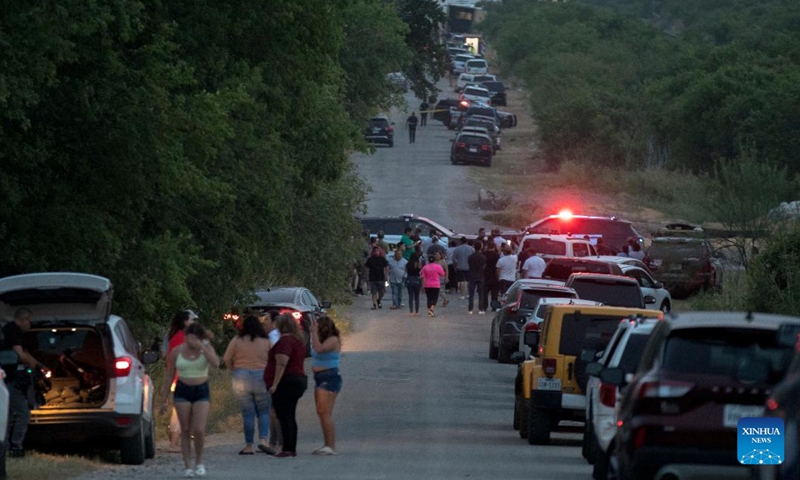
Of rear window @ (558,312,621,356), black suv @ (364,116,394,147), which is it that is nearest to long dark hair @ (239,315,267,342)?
rear window @ (558,312,621,356)

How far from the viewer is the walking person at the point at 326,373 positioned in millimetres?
17422

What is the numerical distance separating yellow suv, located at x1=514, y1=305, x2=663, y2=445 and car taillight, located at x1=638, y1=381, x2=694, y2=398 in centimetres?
679

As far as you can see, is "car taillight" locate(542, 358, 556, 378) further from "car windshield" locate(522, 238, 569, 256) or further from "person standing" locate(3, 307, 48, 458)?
"car windshield" locate(522, 238, 569, 256)

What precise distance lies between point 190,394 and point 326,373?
7.03 ft

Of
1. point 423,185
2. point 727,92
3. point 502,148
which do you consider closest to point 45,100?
point 423,185

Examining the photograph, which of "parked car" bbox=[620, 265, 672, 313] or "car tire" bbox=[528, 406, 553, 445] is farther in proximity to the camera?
"parked car" bbox=[620, 265, 672, 313]

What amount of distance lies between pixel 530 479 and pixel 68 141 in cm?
764

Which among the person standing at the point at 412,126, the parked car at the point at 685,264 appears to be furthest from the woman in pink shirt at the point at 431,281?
the person standing at the point at 412,126

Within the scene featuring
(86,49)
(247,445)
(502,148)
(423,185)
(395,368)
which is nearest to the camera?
(247,445)

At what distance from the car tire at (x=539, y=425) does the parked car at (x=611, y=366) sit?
2.63m

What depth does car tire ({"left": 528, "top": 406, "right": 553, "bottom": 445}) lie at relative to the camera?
60.9 feet

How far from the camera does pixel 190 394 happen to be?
1588cm

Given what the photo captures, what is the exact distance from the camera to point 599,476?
15.1m

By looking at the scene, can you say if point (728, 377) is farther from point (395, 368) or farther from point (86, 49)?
point (395, 368)
